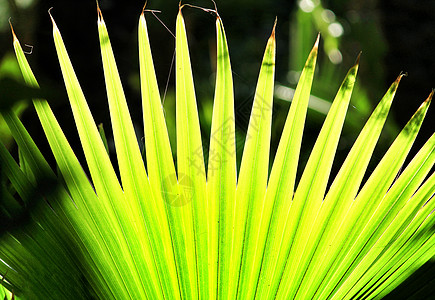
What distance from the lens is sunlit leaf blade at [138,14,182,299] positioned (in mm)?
485

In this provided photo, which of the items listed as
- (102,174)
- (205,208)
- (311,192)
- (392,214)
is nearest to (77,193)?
(102,174)

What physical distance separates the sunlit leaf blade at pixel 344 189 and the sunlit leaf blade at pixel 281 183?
0.13 ft

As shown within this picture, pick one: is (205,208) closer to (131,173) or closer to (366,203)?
(131,173)

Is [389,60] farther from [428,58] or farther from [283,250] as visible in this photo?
[283,250]

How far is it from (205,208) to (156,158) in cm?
8

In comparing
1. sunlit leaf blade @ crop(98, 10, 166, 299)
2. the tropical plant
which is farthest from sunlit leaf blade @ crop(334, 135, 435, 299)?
sunlit leaf blade @ crop(98, 10, 166, 299)

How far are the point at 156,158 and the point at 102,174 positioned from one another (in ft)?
0.21

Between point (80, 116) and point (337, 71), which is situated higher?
point (337, 71)

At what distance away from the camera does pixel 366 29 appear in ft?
5.67


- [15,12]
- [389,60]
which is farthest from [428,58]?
[15,12]

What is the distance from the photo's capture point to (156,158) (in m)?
0.49

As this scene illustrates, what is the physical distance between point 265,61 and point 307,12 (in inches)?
46.8

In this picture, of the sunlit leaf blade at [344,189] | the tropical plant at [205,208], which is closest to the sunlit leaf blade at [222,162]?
the tropical plant at [205,208]

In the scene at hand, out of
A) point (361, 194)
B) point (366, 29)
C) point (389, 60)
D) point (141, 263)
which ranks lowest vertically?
point (141, 263)
